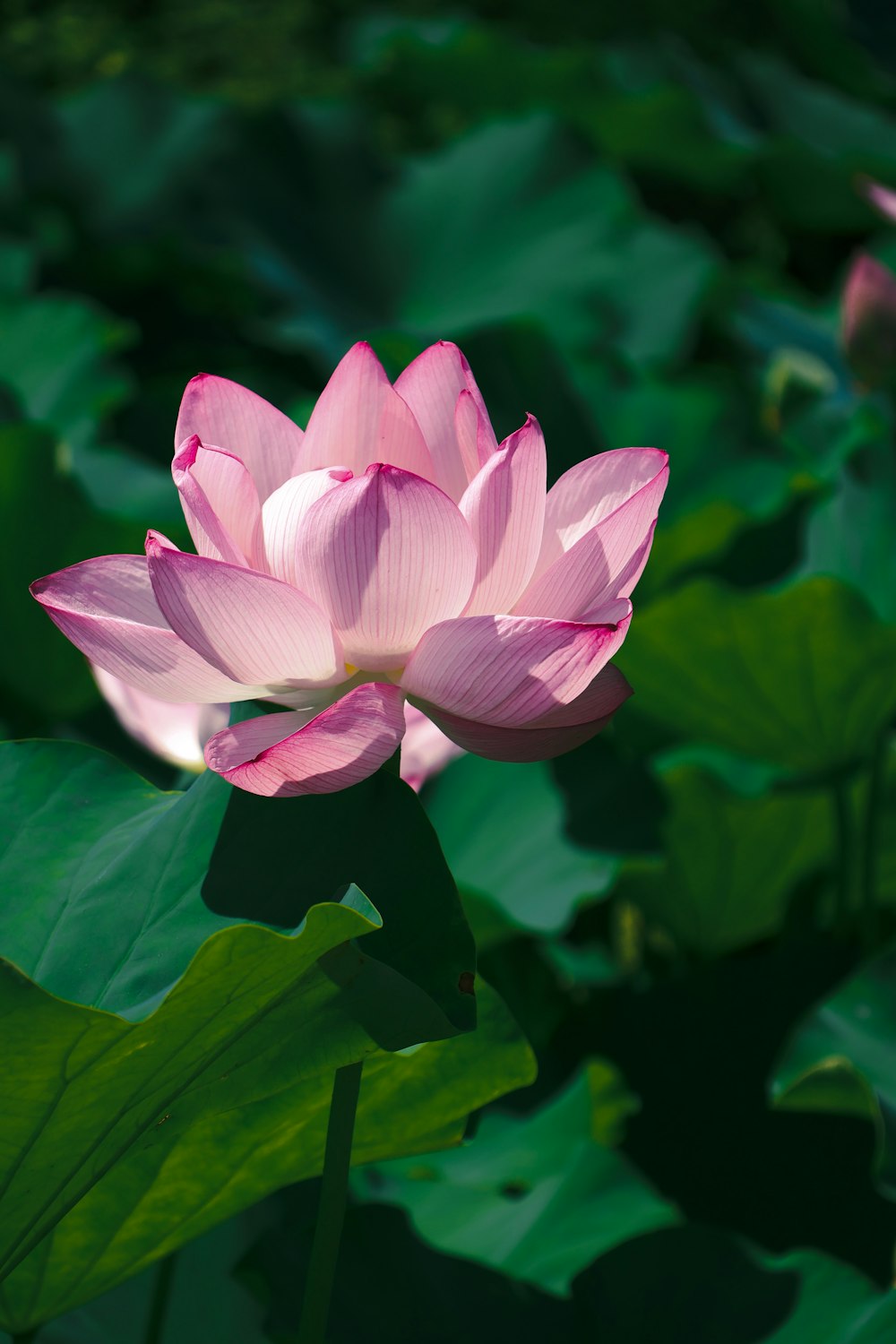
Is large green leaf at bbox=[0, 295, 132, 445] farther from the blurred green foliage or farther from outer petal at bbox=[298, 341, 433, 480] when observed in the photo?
outer petal at bbox=[298, 341, 433, 480]

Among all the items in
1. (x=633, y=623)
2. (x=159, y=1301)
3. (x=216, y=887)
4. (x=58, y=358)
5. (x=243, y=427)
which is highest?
(x=243, y=427)

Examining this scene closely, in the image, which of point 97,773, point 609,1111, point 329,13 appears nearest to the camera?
→ point 97,773

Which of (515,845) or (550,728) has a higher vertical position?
(550,728)

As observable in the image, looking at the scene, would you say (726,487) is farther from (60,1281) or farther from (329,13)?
(329,13)

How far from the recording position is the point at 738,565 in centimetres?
121

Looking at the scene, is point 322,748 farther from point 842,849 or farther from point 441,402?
point 842,849

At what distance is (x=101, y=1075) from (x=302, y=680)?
0.13 m

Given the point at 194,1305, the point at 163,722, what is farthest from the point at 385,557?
the point at 194,1305

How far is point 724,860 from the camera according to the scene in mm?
1107

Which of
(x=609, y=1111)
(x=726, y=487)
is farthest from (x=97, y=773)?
(x=726, y=487)

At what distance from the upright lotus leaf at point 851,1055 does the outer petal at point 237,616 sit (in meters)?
0.42

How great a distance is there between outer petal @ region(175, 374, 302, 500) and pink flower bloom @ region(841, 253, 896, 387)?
32.9 inches

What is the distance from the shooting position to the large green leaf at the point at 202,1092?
15.0 inches

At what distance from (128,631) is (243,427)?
0.28ft
